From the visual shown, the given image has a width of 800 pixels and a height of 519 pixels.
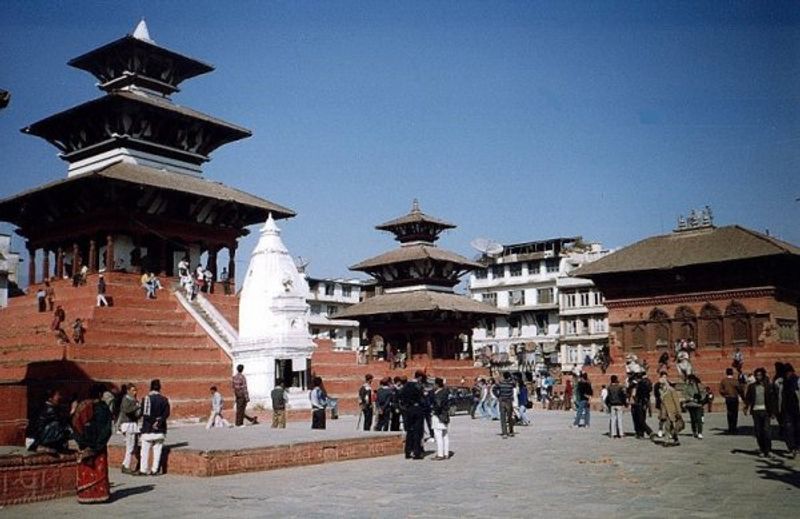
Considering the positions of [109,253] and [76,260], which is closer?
[109,253]

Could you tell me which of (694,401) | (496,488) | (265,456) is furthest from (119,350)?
(694,401)

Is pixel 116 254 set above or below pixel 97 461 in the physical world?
above

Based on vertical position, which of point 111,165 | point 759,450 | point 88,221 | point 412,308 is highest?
point 111,165

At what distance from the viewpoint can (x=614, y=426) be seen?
61.0 ft

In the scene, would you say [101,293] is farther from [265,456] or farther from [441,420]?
[441,420]

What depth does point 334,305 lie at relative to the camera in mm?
82750

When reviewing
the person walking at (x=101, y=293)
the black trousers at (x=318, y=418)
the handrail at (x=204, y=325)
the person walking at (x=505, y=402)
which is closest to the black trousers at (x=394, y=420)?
the black trousers at (x=318, y=418)

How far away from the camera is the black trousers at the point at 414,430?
47.9 feet

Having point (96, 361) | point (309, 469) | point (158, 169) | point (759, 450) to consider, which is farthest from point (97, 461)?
point (158, 169)

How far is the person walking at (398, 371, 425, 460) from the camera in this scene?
14.6 meters

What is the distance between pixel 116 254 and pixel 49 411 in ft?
72.7

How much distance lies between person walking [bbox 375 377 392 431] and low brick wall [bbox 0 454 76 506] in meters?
8.74

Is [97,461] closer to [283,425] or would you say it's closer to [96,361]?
[283,425]

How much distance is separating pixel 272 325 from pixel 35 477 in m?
16.2
